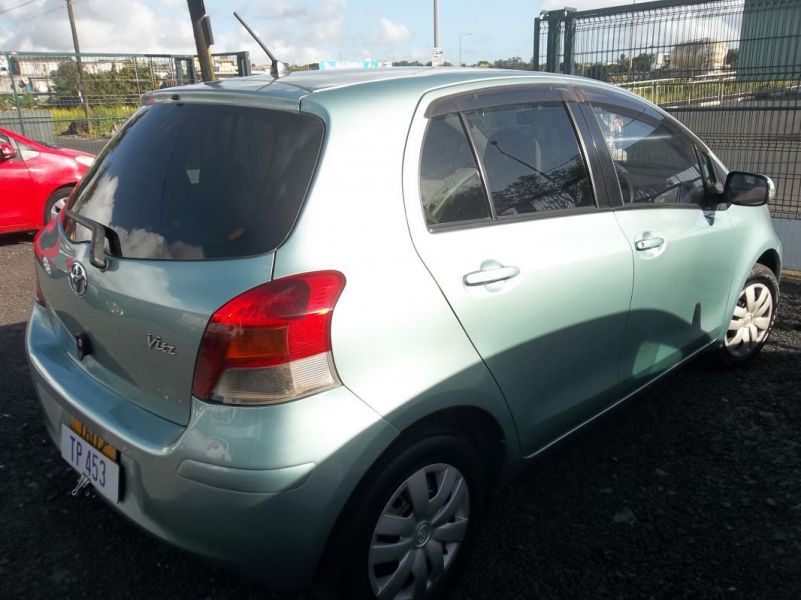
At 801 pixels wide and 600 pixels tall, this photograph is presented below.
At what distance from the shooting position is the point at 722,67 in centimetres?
640

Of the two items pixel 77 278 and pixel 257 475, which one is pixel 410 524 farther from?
pixel 77 278

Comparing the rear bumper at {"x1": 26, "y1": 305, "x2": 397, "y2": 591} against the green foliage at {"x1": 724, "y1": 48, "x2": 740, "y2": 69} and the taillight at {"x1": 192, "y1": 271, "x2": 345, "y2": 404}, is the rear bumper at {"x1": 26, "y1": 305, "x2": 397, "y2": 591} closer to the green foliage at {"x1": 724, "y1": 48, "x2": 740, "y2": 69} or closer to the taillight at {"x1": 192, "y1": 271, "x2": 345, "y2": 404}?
the taillight at {"x1": 192, "y1": 271, "x2": 345, "y2": 404}

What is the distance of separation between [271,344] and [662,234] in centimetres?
195

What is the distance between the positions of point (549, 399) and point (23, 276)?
5.77 metres

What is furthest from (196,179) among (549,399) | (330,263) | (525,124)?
(549,399)

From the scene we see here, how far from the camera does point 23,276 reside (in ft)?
21.4

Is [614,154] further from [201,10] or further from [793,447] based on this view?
[201,10]

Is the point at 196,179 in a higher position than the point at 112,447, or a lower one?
higher

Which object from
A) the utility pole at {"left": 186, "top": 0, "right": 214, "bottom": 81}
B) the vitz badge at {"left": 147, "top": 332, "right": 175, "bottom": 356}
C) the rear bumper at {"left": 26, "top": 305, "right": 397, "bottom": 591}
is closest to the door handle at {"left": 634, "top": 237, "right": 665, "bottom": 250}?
the rear bumper at {"left": 26, "top": 305, "right": 397, "bottom": 591}

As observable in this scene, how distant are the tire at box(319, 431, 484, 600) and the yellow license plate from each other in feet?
2.33

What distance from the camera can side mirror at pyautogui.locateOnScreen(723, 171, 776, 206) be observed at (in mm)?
3357

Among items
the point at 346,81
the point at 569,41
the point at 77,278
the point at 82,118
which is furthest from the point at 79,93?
the point at 346,81

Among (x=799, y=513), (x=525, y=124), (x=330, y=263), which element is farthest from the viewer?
(x=799, y=513)

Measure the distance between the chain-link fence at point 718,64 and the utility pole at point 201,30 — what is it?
3429 millimetres
